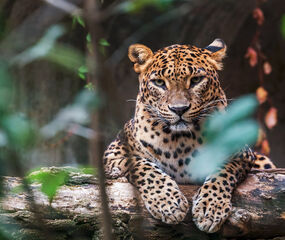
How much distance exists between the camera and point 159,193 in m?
4.46

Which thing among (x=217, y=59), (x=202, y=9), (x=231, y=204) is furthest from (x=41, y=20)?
(x=202, y=9)

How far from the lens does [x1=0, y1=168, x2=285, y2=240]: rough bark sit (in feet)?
13.4

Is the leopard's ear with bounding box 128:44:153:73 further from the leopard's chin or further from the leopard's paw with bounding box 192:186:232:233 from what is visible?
the leopard's paw with bounding box 192:186:232:233

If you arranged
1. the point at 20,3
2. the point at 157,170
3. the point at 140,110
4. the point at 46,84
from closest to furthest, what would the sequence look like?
the point at 157,170 < the point at 140,110 < the point at 20,3 < the point at 46,84

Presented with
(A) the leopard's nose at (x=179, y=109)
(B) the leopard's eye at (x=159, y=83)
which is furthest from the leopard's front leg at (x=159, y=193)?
(B) the leopard's eye at (x=159, y=83)

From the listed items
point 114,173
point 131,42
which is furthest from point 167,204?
point 131,42

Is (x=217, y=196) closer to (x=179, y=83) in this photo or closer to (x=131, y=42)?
(x=179, y=83)

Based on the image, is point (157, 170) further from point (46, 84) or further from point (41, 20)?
point (46, 84)

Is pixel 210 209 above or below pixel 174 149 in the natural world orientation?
below

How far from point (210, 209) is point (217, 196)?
6.7 inches

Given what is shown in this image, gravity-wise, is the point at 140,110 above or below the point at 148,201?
above

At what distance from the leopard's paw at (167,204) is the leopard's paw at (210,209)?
107 millimetres

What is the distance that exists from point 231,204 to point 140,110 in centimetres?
130

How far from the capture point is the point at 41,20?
496cm
